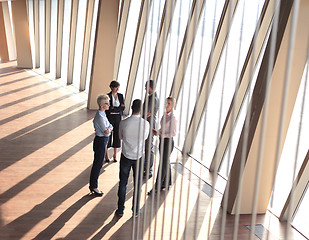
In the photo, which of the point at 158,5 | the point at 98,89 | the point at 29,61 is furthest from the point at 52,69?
the point at 158,5

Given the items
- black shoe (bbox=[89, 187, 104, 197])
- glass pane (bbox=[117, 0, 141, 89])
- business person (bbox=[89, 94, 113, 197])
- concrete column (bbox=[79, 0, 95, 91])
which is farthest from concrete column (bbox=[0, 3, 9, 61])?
business person (bbox=[89, 94, 113, 197])

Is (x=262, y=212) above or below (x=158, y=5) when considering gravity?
below

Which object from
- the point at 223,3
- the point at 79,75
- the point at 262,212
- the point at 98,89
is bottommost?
the point at 79,75

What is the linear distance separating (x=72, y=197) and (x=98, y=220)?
0.87 metres

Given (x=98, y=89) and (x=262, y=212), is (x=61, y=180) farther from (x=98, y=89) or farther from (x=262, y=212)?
(x=98, y=89)

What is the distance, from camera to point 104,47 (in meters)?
11.8

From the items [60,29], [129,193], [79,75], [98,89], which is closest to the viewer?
[129,193]

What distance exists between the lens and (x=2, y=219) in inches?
218

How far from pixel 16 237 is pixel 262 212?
335cm

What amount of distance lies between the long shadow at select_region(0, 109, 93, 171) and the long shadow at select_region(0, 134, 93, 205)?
2.05 feet

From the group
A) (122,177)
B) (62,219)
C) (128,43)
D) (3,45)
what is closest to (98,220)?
(62,219)

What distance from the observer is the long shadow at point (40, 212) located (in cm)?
524

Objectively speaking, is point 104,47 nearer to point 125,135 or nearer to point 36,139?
point 36,139

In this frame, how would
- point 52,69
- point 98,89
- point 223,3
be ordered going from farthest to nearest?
1. point 52,69
2. point 98,89
3. point 223,3
